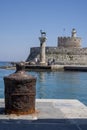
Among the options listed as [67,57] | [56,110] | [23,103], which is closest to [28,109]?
[23,103]

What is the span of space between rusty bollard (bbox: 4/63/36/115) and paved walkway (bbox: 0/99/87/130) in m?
0.16

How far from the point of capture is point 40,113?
22.3 ft

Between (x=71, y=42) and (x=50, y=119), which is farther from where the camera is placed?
(x=71, y=42)

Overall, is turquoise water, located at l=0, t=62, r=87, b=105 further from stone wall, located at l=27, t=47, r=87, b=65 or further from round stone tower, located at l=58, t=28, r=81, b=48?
Answer: round stone tower, located at l=58, t=28, r=81, b=48

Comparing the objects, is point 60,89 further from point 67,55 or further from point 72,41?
point 72,41

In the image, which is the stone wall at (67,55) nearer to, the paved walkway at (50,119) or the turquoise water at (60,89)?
the turquoise water at (60,89)

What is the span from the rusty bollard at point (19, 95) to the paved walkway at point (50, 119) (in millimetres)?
164

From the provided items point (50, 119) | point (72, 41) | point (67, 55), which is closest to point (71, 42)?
point (72, 41)

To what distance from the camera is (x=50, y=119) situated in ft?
20.5

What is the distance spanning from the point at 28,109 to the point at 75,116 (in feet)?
2.54

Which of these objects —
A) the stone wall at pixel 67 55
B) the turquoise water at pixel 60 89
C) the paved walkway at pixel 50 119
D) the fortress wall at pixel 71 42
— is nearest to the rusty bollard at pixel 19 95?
the paved walkway at pixel 50 119

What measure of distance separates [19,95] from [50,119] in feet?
2.42

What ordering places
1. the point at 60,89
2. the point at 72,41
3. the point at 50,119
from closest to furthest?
the point at 50,119 < the point at 60,89 < the point at 72,41

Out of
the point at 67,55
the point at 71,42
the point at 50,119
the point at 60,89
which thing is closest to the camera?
the point at 50,119
